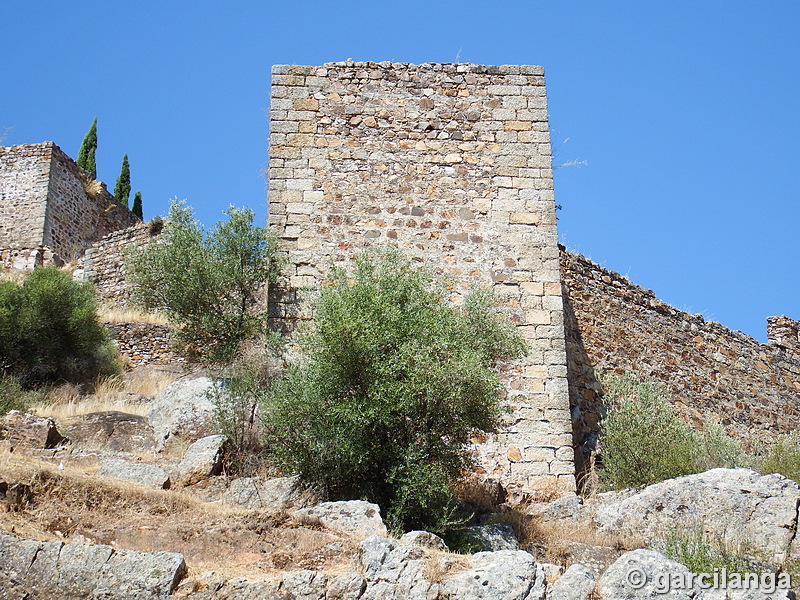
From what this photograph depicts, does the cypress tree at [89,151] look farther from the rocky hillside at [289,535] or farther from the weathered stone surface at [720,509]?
the weathered stone surface at [720,509]

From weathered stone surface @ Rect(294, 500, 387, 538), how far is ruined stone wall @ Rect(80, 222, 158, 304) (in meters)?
12.7

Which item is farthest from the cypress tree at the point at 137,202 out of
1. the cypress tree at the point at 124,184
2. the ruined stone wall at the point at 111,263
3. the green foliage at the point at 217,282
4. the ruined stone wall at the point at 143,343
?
the green foliage at the point at 217,282

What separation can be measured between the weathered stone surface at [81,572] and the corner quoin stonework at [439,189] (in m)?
5.04

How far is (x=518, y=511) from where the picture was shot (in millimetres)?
10031

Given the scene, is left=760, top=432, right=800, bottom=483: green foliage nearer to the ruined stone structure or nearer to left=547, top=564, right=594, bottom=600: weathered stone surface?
left=547, top=564, right=594, bottom=600: weathered stone surface

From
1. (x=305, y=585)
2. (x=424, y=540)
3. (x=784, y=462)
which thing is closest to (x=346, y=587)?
(x=305, y=585)

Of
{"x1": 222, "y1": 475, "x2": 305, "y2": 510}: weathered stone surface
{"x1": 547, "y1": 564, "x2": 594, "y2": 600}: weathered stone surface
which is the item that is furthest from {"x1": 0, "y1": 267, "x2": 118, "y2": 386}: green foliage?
{"x1": 547, "y1": 564, "x2": 594, "y2": 600}: weathered stone surface

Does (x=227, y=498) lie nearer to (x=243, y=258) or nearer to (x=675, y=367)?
(x=243, y=258)

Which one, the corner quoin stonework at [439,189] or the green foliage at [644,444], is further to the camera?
the corner quoin stonework at [439,189]

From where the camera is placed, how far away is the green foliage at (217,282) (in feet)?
39.5

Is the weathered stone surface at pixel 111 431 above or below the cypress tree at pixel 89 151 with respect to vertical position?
below

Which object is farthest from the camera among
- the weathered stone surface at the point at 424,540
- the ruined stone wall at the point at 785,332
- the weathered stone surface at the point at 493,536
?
the ruined stone wall at the point at 785,332

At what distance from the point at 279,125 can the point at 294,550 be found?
21.6 ft

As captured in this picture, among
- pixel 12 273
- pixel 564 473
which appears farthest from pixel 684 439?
pixel 12 273
